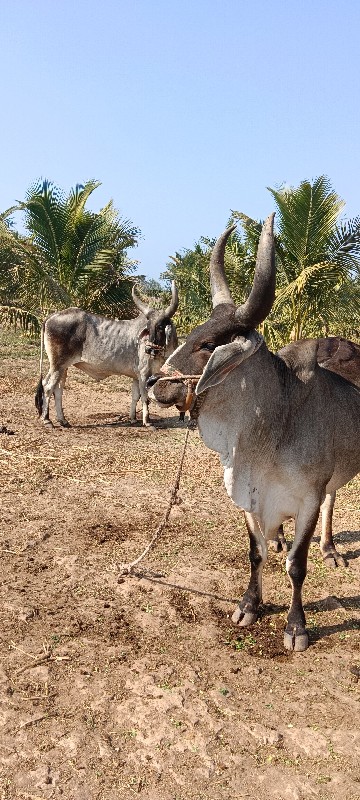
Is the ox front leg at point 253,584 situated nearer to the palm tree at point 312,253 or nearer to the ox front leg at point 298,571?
the ox front leg at point 298,571

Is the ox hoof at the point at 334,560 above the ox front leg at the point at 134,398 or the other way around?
the other way around

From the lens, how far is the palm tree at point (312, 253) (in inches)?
455

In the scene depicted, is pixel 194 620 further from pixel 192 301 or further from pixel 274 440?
pixel 192 301

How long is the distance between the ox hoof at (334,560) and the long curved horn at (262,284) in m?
2.72

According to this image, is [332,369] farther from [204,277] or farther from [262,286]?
[204,277]

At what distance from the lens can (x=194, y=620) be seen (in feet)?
15.0

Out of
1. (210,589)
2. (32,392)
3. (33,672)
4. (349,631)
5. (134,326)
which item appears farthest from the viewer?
(32,392)

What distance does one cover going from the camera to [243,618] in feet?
14.9

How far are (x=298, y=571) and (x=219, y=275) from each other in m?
1.98

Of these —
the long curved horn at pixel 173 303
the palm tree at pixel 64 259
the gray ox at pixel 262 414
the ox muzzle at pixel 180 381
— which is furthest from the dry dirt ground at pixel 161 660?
the palm tree at pixel 64 259

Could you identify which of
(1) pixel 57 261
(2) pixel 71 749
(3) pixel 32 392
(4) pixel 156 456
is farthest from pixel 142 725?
(1) pixel 57 261

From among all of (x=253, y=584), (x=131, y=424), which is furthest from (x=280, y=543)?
(x=131, y=424)

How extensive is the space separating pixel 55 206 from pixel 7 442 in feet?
25.2

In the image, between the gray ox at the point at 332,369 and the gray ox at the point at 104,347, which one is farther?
the gray ox at the point at 104,347
